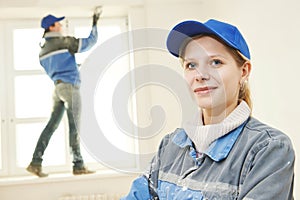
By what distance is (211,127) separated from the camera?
1.07 m

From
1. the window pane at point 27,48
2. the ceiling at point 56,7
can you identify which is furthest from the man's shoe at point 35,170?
the ceiling at point 56,7

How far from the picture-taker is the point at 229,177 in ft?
3.17

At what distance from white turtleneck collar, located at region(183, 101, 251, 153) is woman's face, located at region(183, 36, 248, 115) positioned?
4 cm

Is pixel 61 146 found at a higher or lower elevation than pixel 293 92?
lower

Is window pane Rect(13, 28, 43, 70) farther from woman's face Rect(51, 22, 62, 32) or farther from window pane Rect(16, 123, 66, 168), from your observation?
window pane Rect(16, 123, 66, 168)

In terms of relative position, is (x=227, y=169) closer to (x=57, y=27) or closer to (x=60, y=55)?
(x=60, y=55)

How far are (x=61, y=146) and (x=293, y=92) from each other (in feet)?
6.61

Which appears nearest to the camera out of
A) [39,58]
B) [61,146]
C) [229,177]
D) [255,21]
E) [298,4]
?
[229,177]

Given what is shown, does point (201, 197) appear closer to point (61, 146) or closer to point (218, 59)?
point (218, 59)

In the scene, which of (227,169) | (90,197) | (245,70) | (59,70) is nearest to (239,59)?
(245,70)

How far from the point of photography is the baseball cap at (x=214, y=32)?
1.01m

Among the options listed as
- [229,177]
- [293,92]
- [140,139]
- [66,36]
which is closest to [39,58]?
[66,36]

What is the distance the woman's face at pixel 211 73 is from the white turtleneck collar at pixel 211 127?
4cm

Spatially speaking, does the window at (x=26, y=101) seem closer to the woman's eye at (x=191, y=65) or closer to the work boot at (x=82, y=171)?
the work boot at (x=82, y=171)
